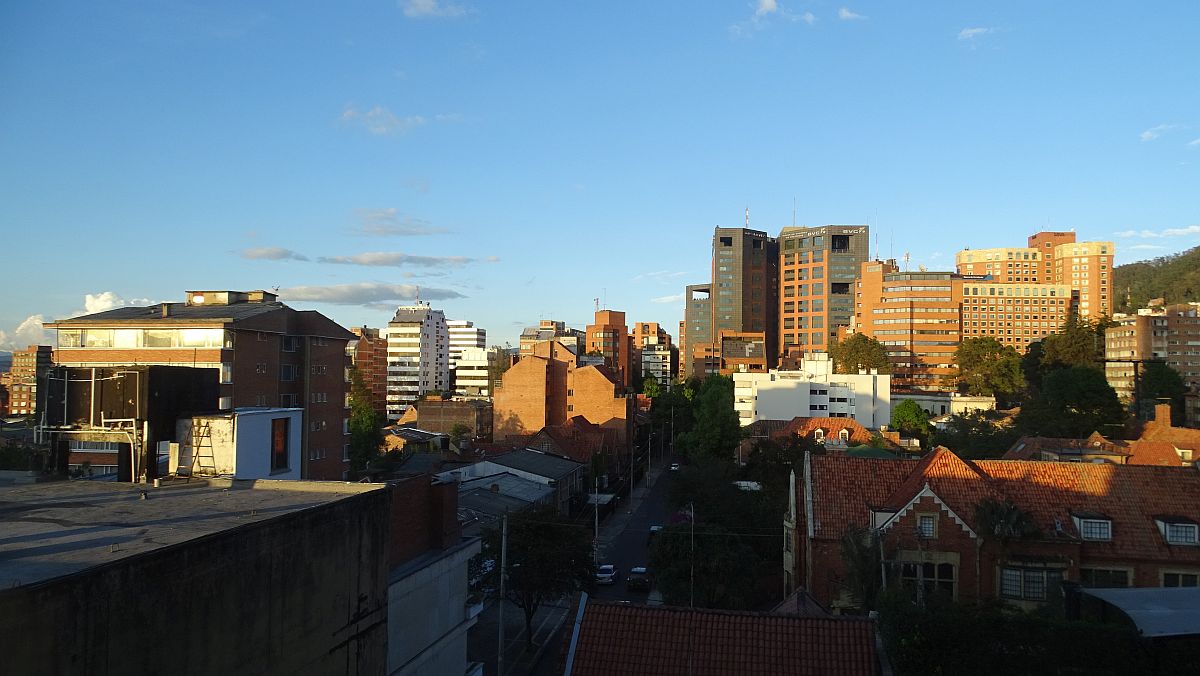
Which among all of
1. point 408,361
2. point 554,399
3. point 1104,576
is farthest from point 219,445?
point 408,361

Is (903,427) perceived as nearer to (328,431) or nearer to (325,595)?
(328,431)

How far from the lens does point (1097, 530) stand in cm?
2572

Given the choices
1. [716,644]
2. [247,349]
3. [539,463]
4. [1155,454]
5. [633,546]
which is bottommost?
[633,546]

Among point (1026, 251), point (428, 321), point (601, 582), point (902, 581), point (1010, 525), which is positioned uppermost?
point (1026, 251)

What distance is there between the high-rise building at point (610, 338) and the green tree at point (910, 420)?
212 ft

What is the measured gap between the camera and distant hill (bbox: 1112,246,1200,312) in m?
160

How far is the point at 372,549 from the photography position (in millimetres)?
16484

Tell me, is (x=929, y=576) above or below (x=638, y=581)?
above

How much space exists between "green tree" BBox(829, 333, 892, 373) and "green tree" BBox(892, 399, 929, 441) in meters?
19.5

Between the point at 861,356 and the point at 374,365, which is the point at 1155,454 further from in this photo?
the point at 374,365

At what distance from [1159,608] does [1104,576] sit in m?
9.47

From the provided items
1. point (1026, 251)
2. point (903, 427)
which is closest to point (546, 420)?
point (903, 427)

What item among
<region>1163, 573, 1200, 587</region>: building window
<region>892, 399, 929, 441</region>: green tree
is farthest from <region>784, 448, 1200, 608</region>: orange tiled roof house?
<region>892, 399, 929, 441</region>: green tree

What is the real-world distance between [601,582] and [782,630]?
23.5 m
